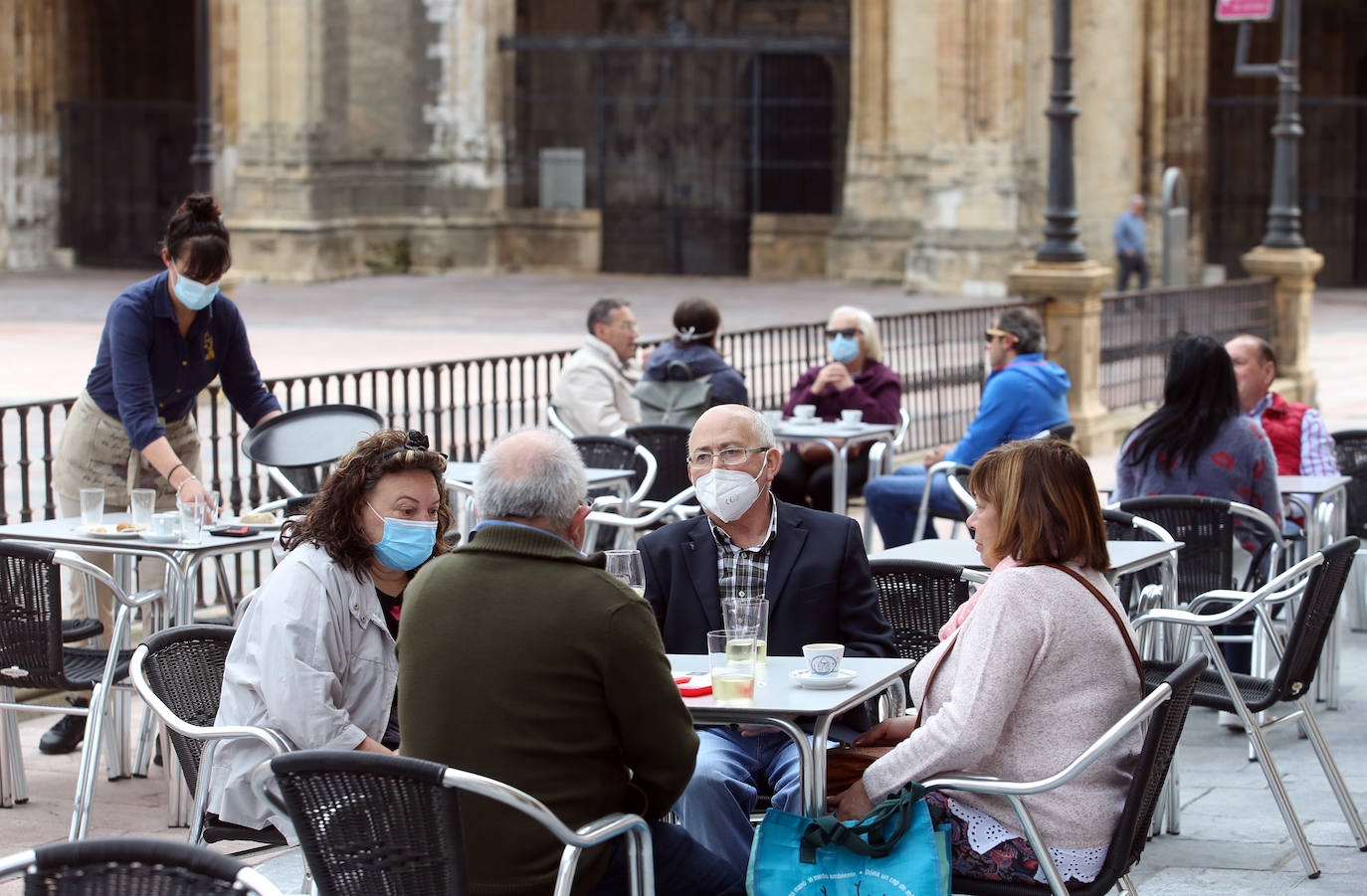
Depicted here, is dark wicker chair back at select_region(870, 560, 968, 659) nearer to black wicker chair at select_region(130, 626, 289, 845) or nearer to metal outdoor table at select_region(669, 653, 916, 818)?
metal outdoor table at select_region(669, 653, 916, 818)

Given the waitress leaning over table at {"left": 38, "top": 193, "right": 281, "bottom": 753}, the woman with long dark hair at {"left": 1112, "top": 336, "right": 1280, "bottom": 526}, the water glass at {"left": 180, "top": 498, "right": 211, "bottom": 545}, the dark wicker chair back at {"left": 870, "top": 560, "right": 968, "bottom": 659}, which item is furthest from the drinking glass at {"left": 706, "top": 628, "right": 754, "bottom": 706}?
the woman with long dark hair at {"left": 1112, "top": 336, "right": 1280, "bottom": 526}

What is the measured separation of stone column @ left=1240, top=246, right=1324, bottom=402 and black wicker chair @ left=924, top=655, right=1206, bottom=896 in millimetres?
13488

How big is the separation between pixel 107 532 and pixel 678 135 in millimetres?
24904

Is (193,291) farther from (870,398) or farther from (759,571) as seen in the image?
(870,398)

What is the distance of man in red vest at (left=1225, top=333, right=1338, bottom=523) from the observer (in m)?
7.86

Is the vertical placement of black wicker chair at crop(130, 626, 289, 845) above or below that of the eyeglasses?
below

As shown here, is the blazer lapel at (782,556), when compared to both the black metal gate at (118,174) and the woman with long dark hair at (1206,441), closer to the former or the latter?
the woman with long dark hair at (1206,441)

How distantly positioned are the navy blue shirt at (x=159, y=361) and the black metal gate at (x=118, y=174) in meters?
24.2

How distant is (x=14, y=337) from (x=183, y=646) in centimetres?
1678

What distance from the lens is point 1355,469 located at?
8.80 meters

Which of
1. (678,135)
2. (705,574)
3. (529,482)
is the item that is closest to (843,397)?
(705,574)

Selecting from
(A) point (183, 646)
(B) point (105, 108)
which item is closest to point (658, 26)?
(B) point (105, 108)

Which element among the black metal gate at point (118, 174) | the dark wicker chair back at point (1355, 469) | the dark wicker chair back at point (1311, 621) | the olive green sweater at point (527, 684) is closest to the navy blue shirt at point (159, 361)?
the olive green sweater at point (527, 684)

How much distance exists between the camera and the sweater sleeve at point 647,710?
3.69 m
